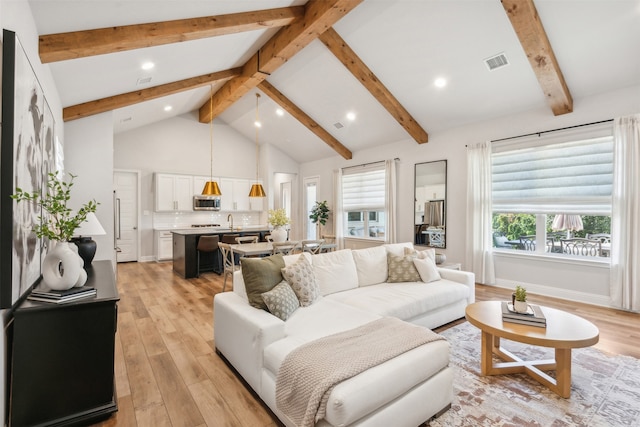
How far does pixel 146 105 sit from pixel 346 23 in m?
4.02

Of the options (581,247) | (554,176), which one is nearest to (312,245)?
(554,176)

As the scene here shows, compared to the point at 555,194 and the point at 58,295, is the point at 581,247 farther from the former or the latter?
the point at 58,295

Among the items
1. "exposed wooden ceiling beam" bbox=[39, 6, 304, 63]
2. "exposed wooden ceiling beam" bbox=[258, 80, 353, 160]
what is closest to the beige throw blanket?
"exposed wooden ceiling beam" bbox=[39, 6, 304, 63]

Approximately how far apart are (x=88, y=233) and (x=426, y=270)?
344 centimetres

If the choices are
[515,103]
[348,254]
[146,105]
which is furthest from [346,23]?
[146,105]

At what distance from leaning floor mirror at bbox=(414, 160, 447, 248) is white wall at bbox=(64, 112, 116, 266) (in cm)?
551

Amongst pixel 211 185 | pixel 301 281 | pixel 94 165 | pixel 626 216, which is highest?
pixel 94 165

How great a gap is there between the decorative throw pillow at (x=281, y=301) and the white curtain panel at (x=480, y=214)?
3997mm

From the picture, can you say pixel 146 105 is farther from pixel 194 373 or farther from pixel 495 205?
pixel 495 205

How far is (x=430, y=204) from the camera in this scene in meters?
6.23

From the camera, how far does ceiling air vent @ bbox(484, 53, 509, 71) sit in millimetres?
4175

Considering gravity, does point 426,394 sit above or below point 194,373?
above

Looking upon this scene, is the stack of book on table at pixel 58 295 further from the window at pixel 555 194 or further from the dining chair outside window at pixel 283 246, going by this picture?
the window at pixel 555 194

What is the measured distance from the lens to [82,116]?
4.84 metres
